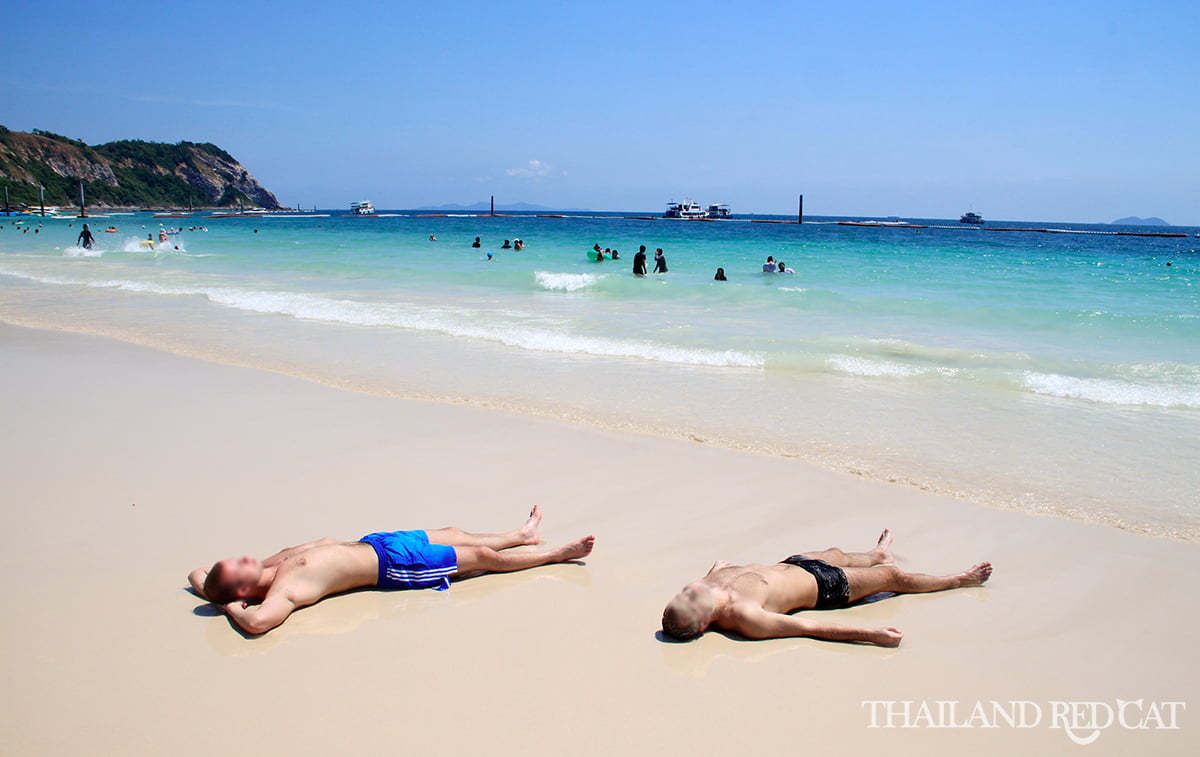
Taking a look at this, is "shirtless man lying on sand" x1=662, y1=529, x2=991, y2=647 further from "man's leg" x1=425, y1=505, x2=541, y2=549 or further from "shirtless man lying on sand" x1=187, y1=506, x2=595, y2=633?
"man's leg" x1=425, y1=505, x2=541, y2=549

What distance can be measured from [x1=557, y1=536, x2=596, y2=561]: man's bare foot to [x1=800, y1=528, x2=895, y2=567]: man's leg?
1185mm

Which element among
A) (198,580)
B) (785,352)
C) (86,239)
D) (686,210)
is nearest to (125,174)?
(686,210)

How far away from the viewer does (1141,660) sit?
333 cm

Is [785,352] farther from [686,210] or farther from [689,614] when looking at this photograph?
[686,210]

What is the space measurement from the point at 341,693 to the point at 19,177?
Answer: 120077 millimetres

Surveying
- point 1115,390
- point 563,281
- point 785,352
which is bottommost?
point 1115,390

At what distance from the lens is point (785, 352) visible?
10.5m

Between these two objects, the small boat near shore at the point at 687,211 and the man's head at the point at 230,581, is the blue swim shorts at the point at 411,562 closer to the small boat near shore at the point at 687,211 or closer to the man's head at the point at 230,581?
the man's head at the point at 230,581

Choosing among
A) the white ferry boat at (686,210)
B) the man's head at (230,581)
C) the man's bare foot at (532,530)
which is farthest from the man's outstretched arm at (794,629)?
the white ferry boat at (686,210)

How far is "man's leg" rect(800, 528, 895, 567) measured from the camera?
13.1ft

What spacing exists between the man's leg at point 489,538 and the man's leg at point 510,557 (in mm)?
58

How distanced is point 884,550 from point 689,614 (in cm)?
146

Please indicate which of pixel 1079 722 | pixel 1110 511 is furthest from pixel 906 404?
pixel 1079 722

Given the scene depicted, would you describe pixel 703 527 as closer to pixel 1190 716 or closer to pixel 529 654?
pixel 529 654
